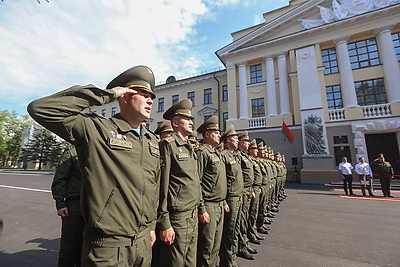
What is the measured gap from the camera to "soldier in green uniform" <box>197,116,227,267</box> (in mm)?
2459

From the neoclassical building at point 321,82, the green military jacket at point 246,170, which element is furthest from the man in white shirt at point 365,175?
the green military jacket at point 246,170

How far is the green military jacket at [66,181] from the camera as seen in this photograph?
2.70m

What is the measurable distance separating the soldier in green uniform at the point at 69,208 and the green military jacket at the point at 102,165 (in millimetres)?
1613

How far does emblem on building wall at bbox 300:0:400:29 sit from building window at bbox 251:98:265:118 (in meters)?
7.17

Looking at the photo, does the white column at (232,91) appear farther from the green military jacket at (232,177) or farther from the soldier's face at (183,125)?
the soldier's face at (183,125)

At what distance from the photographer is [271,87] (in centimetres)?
1747

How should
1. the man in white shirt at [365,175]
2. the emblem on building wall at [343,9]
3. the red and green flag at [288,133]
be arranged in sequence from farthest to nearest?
the emblem on building wall at [343,9]
the red and green flag at [288,133]
the man in white shirt at [365,175]

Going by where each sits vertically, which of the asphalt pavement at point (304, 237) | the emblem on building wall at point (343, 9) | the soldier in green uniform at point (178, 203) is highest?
the emblem on building wall at point (343, 9)

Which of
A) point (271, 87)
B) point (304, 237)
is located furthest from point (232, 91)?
point (304, 237)

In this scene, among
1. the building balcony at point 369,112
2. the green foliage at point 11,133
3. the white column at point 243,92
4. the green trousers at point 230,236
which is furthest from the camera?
the green foliage at point 11,133

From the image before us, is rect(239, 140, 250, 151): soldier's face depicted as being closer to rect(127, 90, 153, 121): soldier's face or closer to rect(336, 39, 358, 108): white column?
rect(127, 90, 153, 121): soldier's face

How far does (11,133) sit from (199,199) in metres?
57.9

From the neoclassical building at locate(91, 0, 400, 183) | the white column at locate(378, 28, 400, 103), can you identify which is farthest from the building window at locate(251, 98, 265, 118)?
the white column at locate(378, 28, 400, 103)

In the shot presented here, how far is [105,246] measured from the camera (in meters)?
1.28
